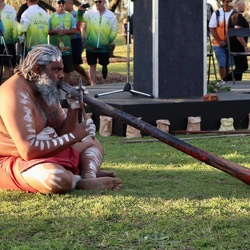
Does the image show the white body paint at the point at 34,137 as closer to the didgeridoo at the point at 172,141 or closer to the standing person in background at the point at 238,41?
the didgeridoo at the point at 172,141

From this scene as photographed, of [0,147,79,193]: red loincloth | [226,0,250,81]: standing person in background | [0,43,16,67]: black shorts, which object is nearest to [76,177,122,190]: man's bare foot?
[0,147,79,193]: red loincloth

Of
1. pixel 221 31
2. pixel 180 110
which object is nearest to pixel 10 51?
pixel 221 31

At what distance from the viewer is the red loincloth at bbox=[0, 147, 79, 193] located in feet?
17.0

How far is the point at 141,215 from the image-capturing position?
4621 millimetres

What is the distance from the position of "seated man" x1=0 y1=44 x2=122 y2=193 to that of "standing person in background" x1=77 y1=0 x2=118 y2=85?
7113 millimetres

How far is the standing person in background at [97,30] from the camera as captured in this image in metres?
12.5

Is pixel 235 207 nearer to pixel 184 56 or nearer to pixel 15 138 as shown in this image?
pixel 15 138

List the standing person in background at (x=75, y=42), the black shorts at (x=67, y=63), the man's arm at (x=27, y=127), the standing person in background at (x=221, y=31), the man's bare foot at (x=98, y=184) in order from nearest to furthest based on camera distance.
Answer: the man's arm at (x=27, y=127) < the man's bare foot at (x=98, y=184) < the black shorts at (x=67, y=63) < the standing person in background at (x=75, y=42) < the standing person in background at (x=221, y=31)

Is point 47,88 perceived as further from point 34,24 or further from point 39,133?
point 34,24

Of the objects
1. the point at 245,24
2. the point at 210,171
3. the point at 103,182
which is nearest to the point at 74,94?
Result: the point at 103,182

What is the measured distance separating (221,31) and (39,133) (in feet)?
27.1

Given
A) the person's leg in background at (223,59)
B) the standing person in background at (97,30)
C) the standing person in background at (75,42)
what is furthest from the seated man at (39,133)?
the person's leg in background at (223,59)

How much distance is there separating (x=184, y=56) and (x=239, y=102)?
0.95 meters

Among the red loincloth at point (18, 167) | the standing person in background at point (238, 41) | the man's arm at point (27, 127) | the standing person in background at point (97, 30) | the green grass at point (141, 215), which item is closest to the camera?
the green grass at point (141, 215)
